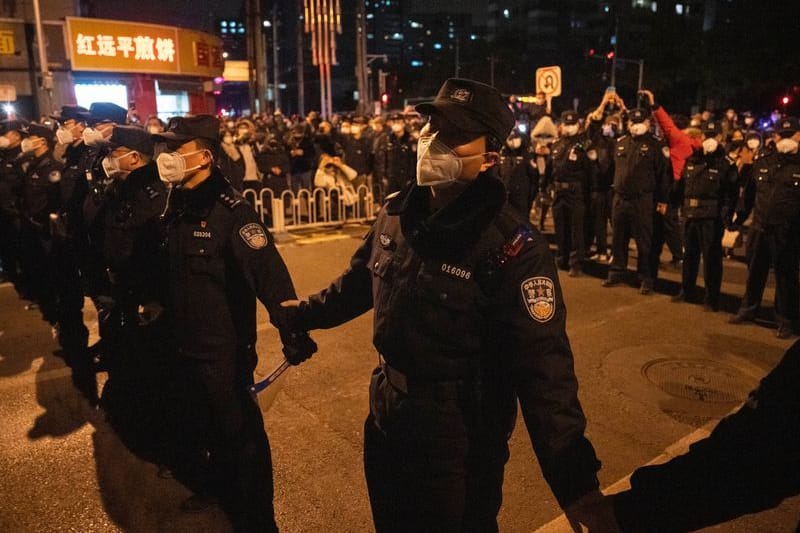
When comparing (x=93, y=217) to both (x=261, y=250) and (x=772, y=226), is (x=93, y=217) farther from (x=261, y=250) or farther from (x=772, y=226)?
(x=772, y=226)

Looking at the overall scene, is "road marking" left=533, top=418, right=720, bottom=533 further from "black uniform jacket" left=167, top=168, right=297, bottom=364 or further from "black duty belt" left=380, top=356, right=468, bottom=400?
"black uniform jacket" left=167, top=168, right=297, bottom=364

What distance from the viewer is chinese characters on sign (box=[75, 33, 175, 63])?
71.8 ft

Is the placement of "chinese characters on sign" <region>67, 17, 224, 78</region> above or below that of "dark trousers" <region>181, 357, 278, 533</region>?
above

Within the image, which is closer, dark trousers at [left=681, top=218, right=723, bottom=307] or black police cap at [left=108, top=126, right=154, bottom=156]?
black police cap at [left=108, top=126, right=154, bottom=156]

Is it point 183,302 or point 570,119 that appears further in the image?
point 570,119

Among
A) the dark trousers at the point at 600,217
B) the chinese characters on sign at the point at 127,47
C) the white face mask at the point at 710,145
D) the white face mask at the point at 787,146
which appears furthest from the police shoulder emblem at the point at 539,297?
the chinese characters on sign at the point at 127,47

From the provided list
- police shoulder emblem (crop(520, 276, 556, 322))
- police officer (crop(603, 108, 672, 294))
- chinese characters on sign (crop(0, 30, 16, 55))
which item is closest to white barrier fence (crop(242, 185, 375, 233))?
police officer (crop(603, 108, 672, 294))

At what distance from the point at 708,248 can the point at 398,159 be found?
6133 millimetres

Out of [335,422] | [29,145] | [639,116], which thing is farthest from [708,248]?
[29,145]

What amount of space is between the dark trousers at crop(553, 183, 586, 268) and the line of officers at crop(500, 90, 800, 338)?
0.05ft

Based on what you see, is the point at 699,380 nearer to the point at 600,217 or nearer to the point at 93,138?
the point at 600,217

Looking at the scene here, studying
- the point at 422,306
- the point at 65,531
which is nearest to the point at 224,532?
the point at 65,531

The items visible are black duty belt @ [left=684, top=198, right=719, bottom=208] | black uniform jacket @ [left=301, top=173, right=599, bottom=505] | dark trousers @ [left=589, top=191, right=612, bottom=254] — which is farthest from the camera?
dark trousers @ [left=589, top=191, right=612, bottom=254]

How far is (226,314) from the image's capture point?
3547mm
